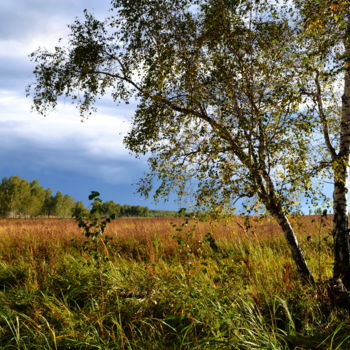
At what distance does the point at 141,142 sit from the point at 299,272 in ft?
15.8

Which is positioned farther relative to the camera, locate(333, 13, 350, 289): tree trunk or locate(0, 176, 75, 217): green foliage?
locate(0, 176, 75, 217): green foliage

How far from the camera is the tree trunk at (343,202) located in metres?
6.59

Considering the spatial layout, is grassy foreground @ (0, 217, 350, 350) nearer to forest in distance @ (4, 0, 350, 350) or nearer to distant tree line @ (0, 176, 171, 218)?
forest in distance @ (4, 0, 350, 350)

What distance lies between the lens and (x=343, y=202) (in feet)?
22.6

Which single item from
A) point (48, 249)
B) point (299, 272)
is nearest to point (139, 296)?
point (299, 272)

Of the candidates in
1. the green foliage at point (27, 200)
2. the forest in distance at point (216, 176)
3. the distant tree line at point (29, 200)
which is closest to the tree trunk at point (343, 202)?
the forest in distance at point (216, 176)

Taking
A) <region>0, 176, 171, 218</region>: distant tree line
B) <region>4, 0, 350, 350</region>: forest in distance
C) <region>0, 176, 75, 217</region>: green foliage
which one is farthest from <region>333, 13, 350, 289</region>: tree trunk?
<region>0, 176, 75, 217</region>: green foliage

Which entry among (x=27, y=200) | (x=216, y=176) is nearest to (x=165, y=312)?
(x=216, y=176)

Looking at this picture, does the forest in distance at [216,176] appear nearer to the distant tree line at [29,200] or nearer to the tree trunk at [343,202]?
the tree trunk at [343,202]

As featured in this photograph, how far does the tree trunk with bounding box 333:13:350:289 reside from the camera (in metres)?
6.59

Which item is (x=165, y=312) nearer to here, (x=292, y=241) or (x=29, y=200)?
(x=292, y=241)

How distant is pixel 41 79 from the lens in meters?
10.0

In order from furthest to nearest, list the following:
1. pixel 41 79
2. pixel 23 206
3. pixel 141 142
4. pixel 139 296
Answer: pixel 23 206
pixel 41 79
pixel 141 142
pixel 139 296

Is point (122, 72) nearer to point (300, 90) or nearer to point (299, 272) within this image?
point (300, 90)
